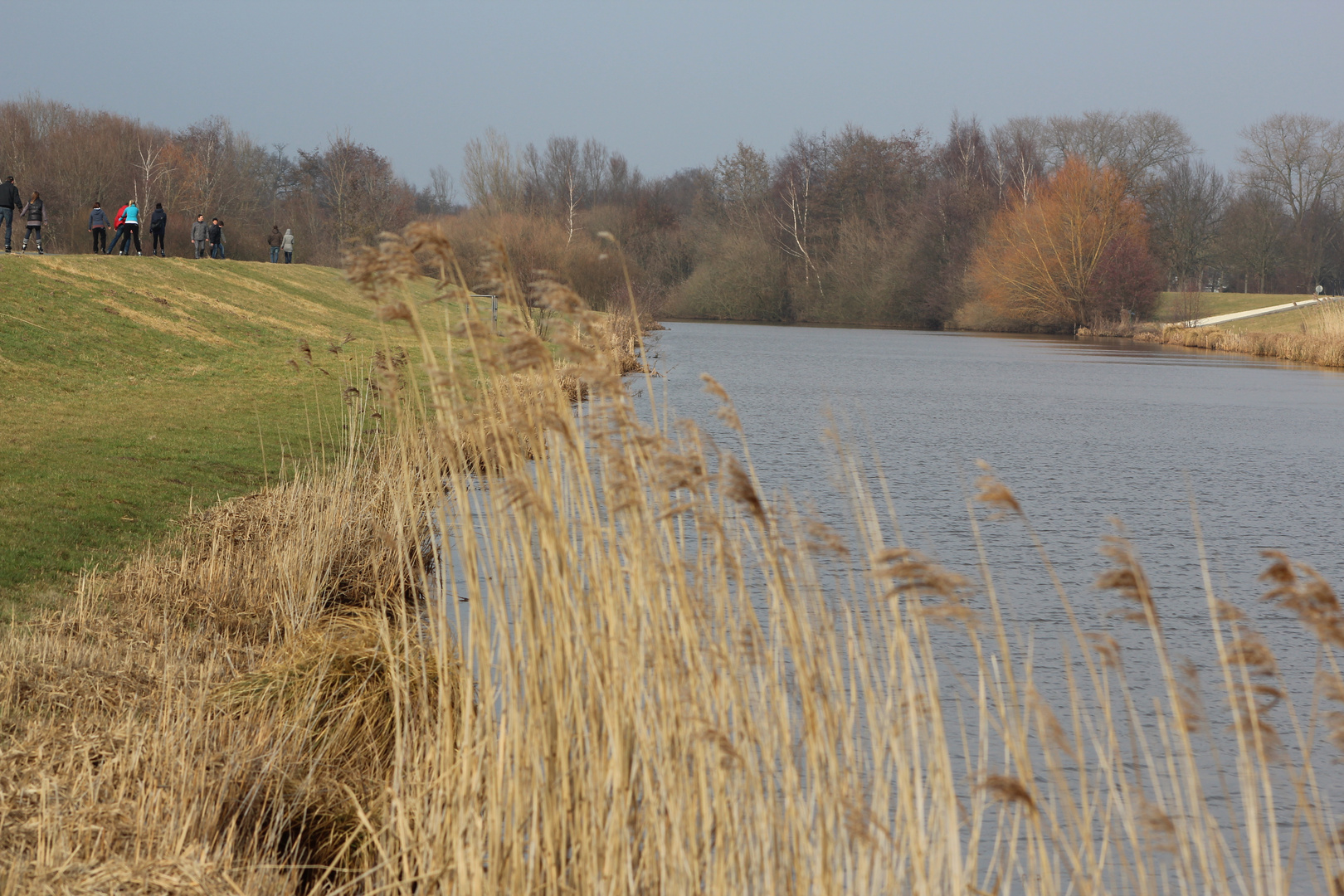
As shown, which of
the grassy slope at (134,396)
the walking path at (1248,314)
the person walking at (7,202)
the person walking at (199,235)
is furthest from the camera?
the walking path at (1248,314)

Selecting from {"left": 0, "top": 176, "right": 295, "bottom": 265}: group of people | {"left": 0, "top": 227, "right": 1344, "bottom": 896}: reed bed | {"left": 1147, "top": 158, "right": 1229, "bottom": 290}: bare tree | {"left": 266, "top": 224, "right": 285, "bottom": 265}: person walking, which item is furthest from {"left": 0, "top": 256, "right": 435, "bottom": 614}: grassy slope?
{"left": 1147, "top": 158, "right": 1229, "bottom": 290}: bare tree

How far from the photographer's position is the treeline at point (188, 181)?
38750 millimetres

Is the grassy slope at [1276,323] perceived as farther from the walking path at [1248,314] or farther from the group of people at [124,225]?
the group of people at [124,225]

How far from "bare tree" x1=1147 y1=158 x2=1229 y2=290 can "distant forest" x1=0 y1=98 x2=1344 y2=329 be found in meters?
0.14

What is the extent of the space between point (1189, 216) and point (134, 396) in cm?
6227

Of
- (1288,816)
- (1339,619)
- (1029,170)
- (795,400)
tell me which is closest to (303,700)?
(1339,619)

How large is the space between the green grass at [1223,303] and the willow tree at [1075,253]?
3.77 metres

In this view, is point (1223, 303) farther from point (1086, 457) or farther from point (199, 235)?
point (1086, 457)

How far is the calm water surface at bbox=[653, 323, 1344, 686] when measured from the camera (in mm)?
7531

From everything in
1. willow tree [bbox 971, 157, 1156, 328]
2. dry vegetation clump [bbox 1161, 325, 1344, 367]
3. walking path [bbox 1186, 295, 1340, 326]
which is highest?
willow tree [bbox 971, 157, 1156, 328]

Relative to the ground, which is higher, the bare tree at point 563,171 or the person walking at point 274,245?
the bare tree at point 563,171

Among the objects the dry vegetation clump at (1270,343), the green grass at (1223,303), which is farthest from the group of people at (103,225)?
the green grass at (1223,303)

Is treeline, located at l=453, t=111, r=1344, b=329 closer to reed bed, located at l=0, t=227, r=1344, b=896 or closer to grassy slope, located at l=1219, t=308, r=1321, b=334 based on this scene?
grassy slope, located at l=1219, t=308, r=1321, b=334

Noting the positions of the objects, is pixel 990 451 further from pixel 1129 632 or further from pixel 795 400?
pixel 1129 632
